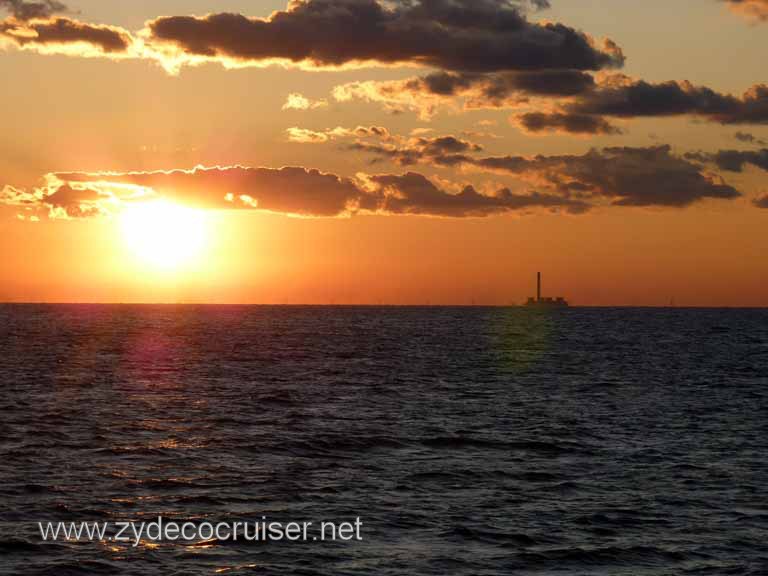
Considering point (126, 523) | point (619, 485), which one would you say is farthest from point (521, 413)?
point (126, 523)

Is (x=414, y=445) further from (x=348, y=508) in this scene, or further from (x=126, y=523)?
(x=126, y=523)

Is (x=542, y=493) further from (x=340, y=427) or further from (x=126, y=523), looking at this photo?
(x=340, y=427)

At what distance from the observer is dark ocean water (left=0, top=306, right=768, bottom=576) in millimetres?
28750

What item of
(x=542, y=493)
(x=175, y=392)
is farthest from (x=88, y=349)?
(x=542, y=493)

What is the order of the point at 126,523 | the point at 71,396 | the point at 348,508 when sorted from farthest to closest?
the point at 71,396 → the point at 348,508 → the point at 126,523

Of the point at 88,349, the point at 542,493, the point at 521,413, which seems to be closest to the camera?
the point at 542,493

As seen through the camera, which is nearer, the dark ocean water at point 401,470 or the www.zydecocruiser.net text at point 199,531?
the dark ocean water at point 401,470

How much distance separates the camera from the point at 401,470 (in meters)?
41.2

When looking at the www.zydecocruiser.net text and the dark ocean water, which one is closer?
the dark ocean water

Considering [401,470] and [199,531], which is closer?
[199,531]

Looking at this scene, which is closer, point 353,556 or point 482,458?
point 353,556

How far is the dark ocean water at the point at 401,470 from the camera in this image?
94.3 feet

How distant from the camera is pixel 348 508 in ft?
111

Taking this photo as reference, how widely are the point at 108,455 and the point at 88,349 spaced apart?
93.3 metres
